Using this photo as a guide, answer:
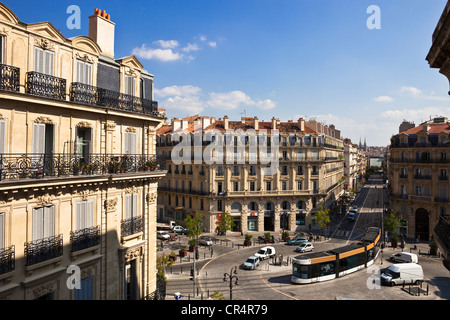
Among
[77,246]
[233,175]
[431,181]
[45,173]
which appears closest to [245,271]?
[233,175]

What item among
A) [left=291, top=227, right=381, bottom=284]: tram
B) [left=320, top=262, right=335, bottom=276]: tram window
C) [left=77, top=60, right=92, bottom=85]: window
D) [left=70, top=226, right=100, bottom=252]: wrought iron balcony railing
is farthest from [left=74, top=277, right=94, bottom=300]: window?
[left=320, top=262, right=335, bottom=276]: tram window

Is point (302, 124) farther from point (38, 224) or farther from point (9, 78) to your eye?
point (9, 78)

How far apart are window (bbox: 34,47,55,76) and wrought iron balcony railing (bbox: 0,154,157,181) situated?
3.25m

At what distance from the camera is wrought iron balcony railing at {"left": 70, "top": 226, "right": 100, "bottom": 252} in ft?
42.5

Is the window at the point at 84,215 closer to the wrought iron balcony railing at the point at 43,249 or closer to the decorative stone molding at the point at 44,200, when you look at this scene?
the wrought iron balcony railing at the point at 43,249

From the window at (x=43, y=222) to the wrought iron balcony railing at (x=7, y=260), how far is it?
3.14 feet

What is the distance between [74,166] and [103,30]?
7.50m

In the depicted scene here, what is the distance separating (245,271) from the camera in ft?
109

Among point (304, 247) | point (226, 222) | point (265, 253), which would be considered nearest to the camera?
point (265, 253)

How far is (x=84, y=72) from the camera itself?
13.9m

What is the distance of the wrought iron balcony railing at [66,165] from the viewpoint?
35.2 feet

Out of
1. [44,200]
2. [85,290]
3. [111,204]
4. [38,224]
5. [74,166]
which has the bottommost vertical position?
[85,290]

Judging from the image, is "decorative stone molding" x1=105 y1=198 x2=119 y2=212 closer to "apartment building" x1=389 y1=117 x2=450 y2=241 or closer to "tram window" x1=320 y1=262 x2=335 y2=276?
"tram window" x1=320 y1=262 x2=335 y2=276

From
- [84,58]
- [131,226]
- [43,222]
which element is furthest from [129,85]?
[43,222]
